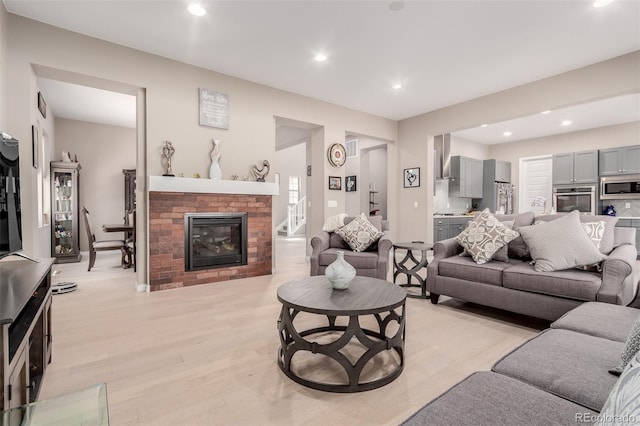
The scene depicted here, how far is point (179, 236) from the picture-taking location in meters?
4.09

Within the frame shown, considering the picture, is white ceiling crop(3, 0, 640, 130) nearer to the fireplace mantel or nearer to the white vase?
the fireplace mantel

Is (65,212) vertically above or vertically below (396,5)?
below

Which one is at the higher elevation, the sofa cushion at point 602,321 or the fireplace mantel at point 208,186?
the fireplace mantel at point 208,186

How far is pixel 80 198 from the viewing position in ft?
22.4

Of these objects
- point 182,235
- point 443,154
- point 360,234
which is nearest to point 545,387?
point 360,234

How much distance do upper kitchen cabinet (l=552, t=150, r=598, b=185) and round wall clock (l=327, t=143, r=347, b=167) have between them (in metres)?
5.31

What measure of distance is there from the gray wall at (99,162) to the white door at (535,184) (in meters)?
9.90

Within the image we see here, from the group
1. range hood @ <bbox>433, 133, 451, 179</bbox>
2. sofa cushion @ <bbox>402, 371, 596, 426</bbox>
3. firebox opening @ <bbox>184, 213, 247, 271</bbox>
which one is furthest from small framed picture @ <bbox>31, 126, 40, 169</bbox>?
range hood @ <bbox>433, 133, 451, 179</bbox>

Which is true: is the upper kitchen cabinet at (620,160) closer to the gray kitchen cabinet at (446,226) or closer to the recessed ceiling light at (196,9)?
the gray kitchen cabinet at (446,226)

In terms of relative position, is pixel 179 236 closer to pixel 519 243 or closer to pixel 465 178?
pixel 519 243

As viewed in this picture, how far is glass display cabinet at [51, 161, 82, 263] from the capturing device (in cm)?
607

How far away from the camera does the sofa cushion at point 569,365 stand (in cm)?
104

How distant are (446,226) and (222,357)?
5807 millimetres

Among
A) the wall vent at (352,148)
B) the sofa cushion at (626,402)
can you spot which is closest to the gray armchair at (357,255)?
the sofa cushion at (626,402)
